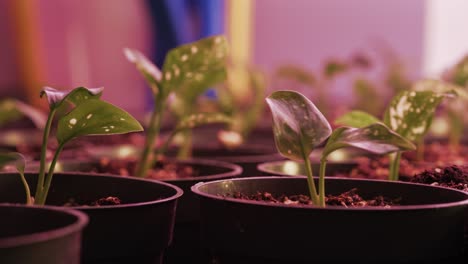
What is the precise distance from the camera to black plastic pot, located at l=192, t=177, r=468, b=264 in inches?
30.9

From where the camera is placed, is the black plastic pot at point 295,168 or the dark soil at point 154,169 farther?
the dark soil at point 154,169

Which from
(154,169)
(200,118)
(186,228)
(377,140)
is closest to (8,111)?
(154,169)

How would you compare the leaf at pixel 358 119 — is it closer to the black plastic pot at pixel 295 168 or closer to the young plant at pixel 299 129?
the black plastic pot at pixel 295 168

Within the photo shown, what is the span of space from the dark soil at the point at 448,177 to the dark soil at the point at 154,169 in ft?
1.58

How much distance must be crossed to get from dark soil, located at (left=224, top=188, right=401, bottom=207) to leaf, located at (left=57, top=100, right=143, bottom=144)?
6.7 inches

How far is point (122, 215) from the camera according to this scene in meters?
0.82

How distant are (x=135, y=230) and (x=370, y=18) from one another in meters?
4.90

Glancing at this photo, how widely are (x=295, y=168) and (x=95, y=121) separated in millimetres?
485

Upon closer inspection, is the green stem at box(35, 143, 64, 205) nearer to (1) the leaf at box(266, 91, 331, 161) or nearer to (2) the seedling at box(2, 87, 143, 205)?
(2) the seedling at box(2, 87, 143, 205)

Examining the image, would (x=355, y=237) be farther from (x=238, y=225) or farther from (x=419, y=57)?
(x=419, y=57)

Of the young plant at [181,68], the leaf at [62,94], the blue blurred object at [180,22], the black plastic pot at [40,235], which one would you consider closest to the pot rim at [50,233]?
the black plastic pot at [40,235]

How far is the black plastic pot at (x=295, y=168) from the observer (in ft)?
4.20

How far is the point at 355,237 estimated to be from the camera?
785mm

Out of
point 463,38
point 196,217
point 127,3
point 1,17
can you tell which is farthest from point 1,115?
point 463,38
